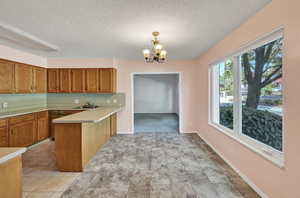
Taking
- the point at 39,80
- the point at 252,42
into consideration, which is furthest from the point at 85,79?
the point at 252,42

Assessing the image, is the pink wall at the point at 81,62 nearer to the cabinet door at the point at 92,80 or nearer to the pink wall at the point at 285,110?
the cabinet door at the point at 92,80

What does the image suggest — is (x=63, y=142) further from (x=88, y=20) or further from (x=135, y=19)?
(x=135, y=19)

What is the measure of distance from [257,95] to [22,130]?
4.73 meters

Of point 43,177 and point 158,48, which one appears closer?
point 43,177

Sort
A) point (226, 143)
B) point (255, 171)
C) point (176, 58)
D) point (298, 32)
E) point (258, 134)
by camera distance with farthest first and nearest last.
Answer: point (176, 58)
point (226, 143)
point (258, 134)
point (255, 171)
point (298, 32)

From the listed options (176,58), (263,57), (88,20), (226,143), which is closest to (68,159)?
(88,20)

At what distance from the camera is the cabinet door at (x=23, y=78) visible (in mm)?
4141

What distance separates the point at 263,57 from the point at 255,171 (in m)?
1.58

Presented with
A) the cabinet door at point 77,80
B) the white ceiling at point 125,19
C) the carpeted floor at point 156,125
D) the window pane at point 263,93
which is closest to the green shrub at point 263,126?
the window pane at point 263,93

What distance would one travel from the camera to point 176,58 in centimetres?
553

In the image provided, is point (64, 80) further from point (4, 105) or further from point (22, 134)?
point (22, 134)

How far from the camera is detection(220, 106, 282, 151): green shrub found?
2.20 m

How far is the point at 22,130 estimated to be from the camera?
A: 13.1ft

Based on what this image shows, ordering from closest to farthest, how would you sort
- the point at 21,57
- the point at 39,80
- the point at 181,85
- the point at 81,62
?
the point at 21,57 → the point at 39,80 → the point at 81,62 → the point at 181,85
